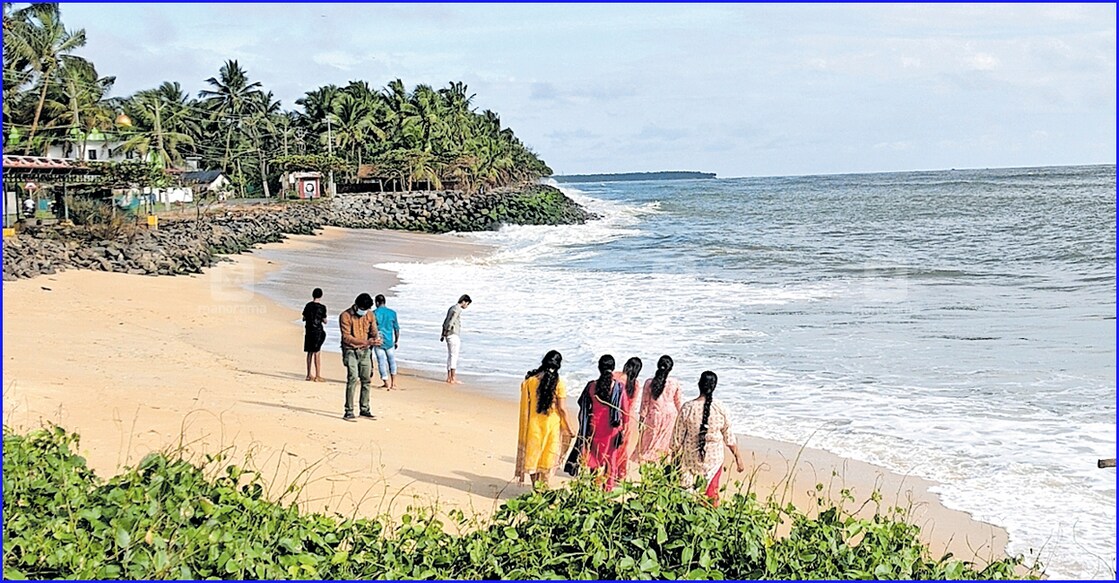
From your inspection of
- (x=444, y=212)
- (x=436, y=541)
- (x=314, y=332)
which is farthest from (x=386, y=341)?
(x=444, y=212)

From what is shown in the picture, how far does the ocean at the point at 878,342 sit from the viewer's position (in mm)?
8664

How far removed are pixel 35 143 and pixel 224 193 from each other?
435 inches

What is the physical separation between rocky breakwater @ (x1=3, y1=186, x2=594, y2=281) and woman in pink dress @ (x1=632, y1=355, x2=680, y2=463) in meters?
14.3

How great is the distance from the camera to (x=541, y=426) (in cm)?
749

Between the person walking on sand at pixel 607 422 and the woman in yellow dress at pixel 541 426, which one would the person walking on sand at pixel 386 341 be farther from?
the person walking on sand at pixel 607 422

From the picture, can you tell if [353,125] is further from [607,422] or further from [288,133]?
[607,422]

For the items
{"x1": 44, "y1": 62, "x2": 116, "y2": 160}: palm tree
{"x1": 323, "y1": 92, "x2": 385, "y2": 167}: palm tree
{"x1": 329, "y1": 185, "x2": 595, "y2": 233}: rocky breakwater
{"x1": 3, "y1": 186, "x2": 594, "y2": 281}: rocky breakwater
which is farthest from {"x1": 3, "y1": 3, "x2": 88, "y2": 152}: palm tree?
{"x1": 323, "y1": 92, "x2": 385, "y2": 167}: palm tree

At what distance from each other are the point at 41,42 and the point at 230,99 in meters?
27.0

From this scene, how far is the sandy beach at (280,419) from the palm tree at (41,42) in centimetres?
1961

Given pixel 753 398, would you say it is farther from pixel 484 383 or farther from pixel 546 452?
pixel 546 452

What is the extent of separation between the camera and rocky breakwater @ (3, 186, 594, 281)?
20.9 metres

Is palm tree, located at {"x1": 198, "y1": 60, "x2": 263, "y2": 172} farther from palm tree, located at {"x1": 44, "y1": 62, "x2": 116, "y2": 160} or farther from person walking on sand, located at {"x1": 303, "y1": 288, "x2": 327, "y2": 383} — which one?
person walking on sand, located at {"x1": 303, "y1": 288, "x2": 327, "y2": 383}

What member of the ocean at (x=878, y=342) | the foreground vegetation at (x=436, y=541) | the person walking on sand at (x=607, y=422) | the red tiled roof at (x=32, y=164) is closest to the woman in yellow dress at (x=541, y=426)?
the person walking on sand at (x=607, y=422)

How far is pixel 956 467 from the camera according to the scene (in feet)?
29.1
